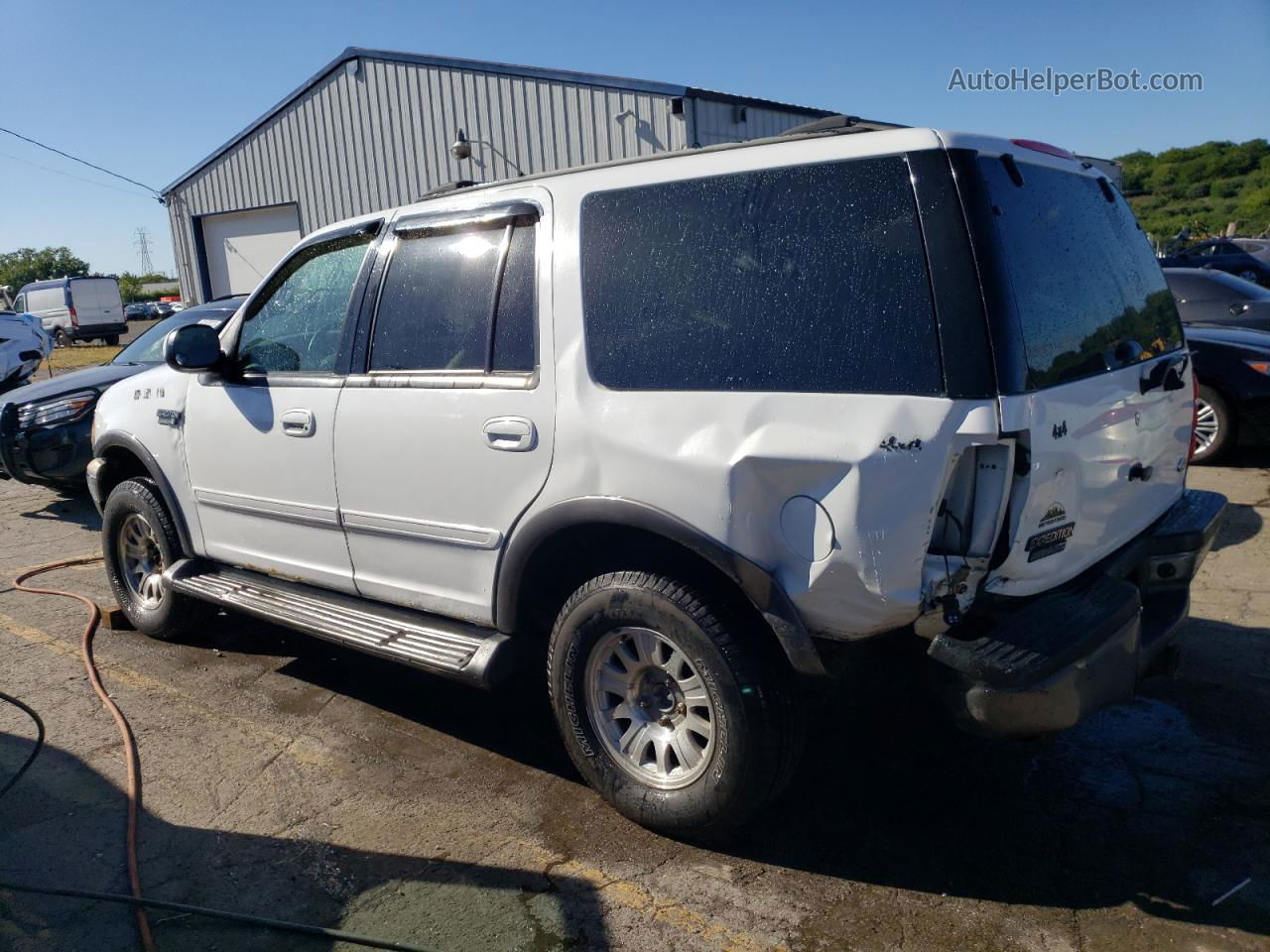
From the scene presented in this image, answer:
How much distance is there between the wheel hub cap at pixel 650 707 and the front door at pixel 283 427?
1.34 metres

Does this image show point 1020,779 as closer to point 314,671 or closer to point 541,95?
point 314,671

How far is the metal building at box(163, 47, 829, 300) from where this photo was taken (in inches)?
567

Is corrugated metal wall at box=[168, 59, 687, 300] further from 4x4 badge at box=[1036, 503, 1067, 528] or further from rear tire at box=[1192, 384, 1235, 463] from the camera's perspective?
4x4 badge at box=[1036, 503, 1067, 528]

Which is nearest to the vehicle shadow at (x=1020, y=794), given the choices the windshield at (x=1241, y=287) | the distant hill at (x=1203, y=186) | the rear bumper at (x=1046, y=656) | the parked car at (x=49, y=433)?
the rear bumper at (x=1046, y=656)

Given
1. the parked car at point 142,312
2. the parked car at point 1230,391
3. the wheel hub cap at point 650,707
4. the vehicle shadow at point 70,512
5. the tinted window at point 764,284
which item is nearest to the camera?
the tinted window at point 764,284

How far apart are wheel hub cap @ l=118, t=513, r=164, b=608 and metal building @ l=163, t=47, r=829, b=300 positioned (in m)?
8.84

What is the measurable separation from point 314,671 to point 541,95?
1261 centimetres

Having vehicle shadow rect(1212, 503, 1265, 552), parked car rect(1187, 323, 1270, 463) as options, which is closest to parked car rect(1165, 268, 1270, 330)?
parked car rect(1187, 323, 1270, 463)

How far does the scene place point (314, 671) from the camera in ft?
15.9

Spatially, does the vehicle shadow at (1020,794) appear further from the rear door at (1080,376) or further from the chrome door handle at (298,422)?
the chrome door handle at (298,422)

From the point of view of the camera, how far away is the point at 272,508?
427cm

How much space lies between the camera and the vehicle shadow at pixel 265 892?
2.81 metres

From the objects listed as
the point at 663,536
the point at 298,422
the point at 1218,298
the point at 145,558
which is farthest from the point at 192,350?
the point at 1218,298

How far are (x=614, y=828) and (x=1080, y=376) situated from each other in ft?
6.53
